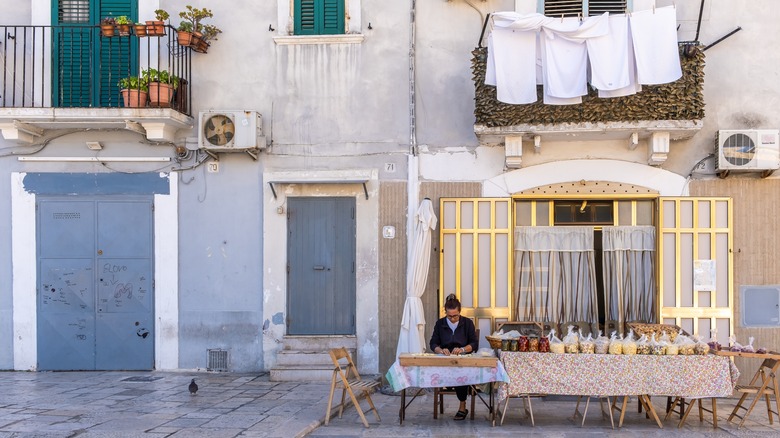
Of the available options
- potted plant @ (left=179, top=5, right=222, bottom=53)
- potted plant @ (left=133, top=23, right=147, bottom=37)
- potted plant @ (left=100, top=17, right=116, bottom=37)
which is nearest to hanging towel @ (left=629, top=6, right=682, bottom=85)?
potted plant @ (left=179, top=5, right=222, bottom=53)

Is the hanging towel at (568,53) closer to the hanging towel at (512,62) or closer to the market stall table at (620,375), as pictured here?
the hanging towel at (512,62)

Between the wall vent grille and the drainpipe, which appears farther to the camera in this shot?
the wall vent grille

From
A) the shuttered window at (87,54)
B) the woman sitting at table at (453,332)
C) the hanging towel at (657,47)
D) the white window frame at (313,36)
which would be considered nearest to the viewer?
the woman sitting at table at (453,332)

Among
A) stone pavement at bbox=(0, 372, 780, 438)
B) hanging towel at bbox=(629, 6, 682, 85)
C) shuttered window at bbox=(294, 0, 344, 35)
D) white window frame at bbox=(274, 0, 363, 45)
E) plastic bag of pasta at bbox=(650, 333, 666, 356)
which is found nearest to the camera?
stone pavement at bbox=(0, 372, 780, 438)

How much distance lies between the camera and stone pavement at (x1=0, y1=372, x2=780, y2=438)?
26.5 ft

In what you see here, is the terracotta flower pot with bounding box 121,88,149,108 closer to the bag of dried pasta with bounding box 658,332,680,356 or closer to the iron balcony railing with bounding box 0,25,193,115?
the iron balcony railing with bounding box 0,25,193,115

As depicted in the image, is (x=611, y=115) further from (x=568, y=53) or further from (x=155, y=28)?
(x=155, y=28)

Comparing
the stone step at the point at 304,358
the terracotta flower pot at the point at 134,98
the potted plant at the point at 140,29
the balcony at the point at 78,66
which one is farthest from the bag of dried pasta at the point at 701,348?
the potted plant at the point at 140,29

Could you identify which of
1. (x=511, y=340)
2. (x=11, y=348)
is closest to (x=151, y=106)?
(x=11, y=348)

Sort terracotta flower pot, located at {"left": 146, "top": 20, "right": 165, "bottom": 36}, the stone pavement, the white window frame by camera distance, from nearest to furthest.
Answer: the stone pavement
terracotta flower pot, located at {"left": 146, "top": 20, "right": 165, "bottom": 36}
the white window frame

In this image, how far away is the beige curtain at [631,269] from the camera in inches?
437

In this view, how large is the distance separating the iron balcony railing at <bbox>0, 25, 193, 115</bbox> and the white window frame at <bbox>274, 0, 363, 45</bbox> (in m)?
1.44

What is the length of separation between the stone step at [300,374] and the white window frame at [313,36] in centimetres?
477

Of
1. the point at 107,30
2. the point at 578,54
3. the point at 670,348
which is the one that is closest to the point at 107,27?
the point at 107,30
